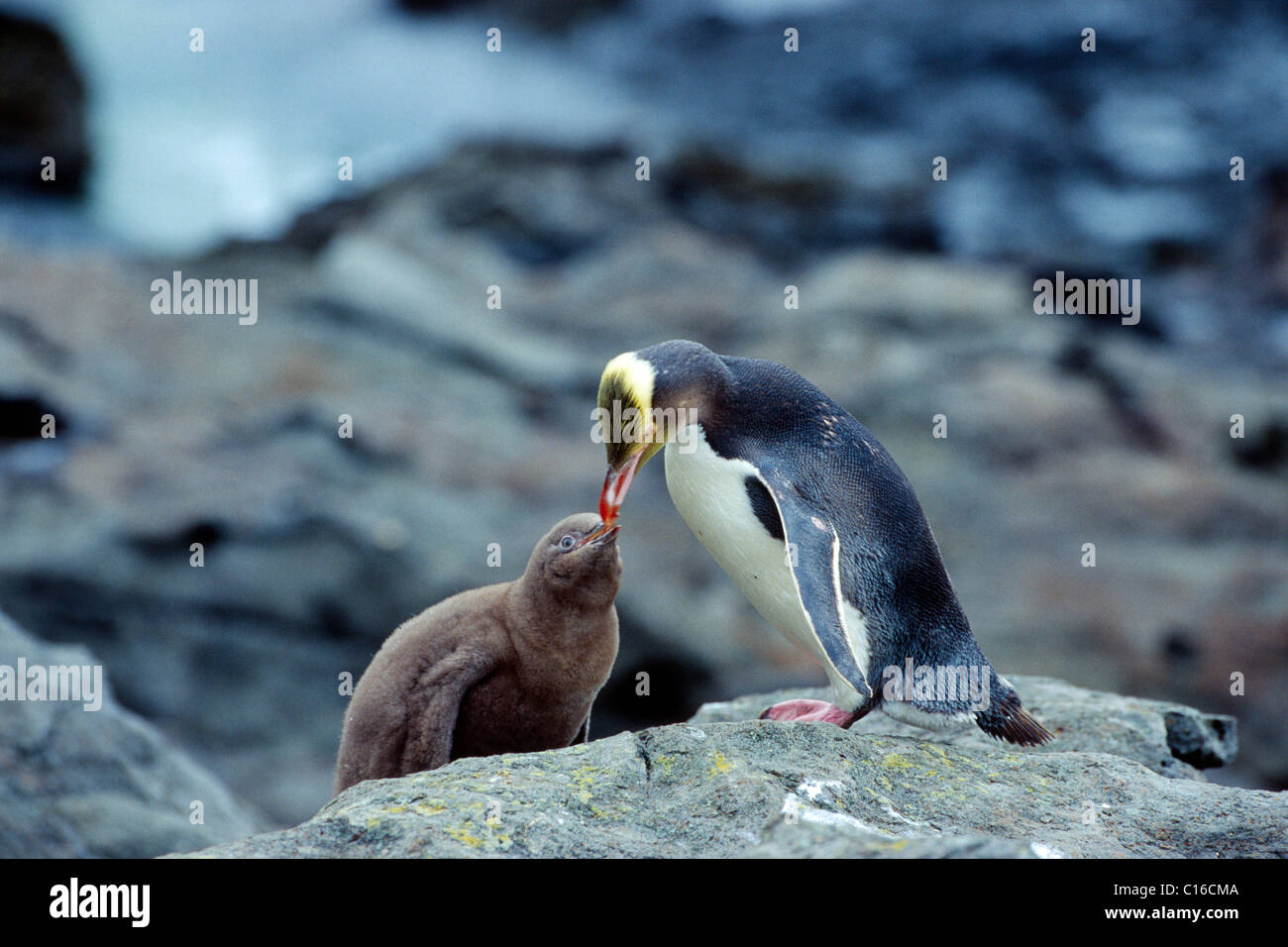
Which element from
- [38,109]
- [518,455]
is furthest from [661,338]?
[38,109]

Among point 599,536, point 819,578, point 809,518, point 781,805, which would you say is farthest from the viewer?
point 599,536

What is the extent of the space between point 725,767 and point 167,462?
804 cm

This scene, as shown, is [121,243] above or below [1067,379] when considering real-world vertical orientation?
above

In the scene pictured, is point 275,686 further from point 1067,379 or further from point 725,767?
point 1067,379

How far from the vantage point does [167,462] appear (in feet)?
32.8

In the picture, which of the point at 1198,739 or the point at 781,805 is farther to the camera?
the point at 1198,739

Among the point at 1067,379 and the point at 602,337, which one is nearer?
the point at 1067,379

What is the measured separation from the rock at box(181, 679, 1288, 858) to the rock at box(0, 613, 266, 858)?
1.48 m

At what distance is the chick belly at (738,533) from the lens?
12.0 feet

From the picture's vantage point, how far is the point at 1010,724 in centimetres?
372

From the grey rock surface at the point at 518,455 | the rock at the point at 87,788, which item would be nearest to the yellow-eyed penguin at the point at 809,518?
the rock at the point at 87,788

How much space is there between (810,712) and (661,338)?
9322mm

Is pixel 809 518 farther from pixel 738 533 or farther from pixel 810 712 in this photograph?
pixel 810 712
